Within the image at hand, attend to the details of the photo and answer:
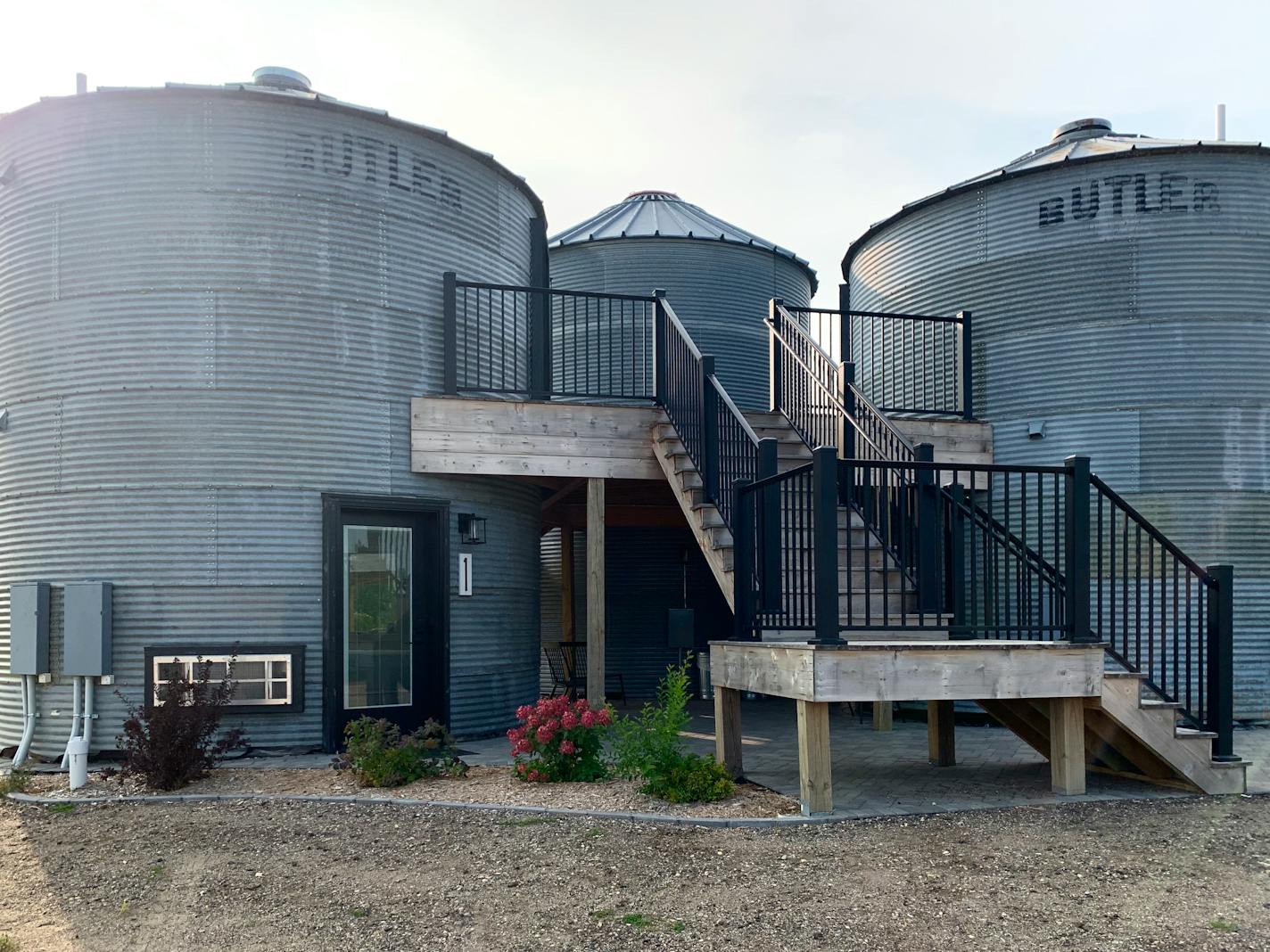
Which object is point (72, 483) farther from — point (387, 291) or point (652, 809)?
point (652, 809)

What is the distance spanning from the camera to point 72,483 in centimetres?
895

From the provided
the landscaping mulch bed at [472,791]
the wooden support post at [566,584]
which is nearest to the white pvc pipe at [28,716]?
the landscaping mulch bed at [472,791]

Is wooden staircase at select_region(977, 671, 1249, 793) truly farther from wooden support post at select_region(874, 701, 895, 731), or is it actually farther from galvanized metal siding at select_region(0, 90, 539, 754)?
galvanized metal siding at select_region(0, 90, 539, 754)

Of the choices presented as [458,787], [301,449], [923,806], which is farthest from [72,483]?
[923,806]

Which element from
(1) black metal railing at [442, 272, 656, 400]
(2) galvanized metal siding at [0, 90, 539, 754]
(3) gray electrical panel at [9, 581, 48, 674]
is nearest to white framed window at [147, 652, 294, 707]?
(2) galvanized metal siding at [0, 90, 539, 754]

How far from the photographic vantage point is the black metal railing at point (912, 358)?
38.7 feet

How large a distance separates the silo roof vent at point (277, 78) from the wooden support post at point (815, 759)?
7453mm

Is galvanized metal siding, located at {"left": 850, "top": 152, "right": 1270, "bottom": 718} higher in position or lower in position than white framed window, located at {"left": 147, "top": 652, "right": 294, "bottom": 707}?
higher

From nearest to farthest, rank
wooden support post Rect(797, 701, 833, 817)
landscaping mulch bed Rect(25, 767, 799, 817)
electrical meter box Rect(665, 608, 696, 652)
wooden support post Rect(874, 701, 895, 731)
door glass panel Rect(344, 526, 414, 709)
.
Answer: wooden support post Rect(797, 701, 833, 817), landscaping mulch bed Rect(25, 767, 799, 817), electrical meter box Rect(665, 608, 696, 652), door glass panel Rect(344, 526, 414, 709), wooden support post Rect(874, 701, 895, 731)

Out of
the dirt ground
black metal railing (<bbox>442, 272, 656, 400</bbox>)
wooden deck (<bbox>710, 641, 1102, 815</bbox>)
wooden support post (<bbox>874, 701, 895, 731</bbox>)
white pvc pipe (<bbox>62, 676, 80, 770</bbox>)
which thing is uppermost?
black metal railing (<bbox>442, 272, 656, 400</bbox>)

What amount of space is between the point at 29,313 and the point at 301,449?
8.06 feet

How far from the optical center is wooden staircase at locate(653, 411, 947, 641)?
25.3 feet

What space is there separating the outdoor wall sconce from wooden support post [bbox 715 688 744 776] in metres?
2.96

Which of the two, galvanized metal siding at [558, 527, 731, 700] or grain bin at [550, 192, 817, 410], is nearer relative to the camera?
galvanized metal siding at [558, 527, 731, 700]
